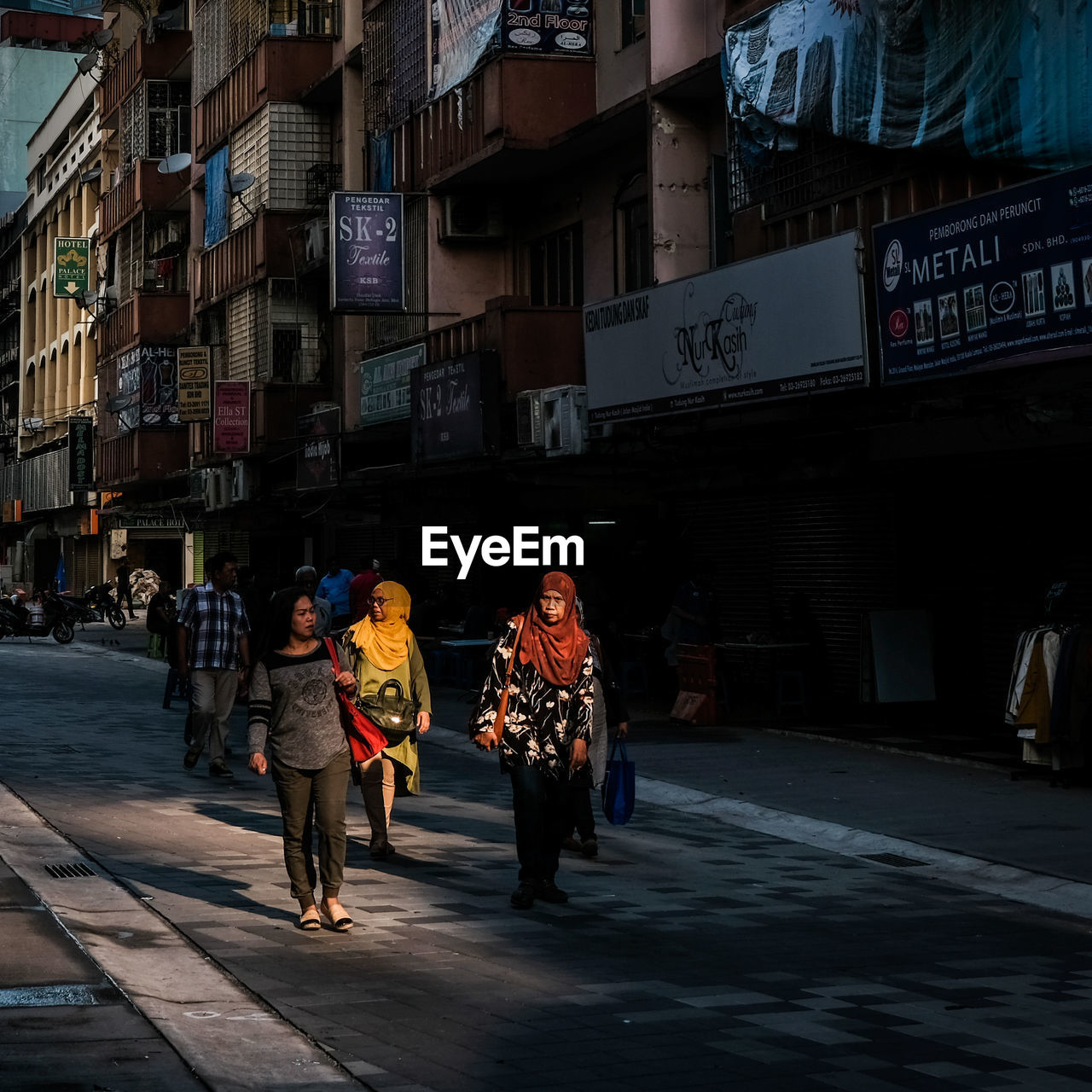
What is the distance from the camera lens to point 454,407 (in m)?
23.5

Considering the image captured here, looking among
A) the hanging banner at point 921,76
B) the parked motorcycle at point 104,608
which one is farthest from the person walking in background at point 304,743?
the parked motorcycle at point 104,608

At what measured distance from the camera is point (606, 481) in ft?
75.3

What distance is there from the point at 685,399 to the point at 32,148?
5960cm

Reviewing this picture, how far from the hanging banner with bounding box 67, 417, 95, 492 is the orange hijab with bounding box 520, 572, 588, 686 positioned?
48808 mm

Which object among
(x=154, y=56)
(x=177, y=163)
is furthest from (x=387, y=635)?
(x=154, y=56)

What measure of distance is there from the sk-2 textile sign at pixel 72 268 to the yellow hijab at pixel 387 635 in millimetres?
45298

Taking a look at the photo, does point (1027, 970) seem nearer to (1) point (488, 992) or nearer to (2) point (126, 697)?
(1) point (488, 992)

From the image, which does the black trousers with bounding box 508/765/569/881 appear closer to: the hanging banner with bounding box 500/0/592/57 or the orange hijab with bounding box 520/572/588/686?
the orange hijab with bounding box 520/572/588/686

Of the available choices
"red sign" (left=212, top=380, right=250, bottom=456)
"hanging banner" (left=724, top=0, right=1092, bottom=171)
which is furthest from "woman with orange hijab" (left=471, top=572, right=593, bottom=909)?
"red sign" (left=212, top=380, right=250, bottom=456)

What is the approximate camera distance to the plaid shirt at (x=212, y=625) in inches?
604

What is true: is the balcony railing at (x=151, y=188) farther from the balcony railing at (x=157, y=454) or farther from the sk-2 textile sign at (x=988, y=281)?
the sk-2 textile sign at (x=988, y=281)

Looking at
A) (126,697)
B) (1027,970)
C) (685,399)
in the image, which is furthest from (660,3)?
(1027,970)

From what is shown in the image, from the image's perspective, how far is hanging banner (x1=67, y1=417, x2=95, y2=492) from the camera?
2229 inches

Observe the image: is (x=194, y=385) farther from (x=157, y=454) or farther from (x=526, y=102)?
(x=526, y=102)
